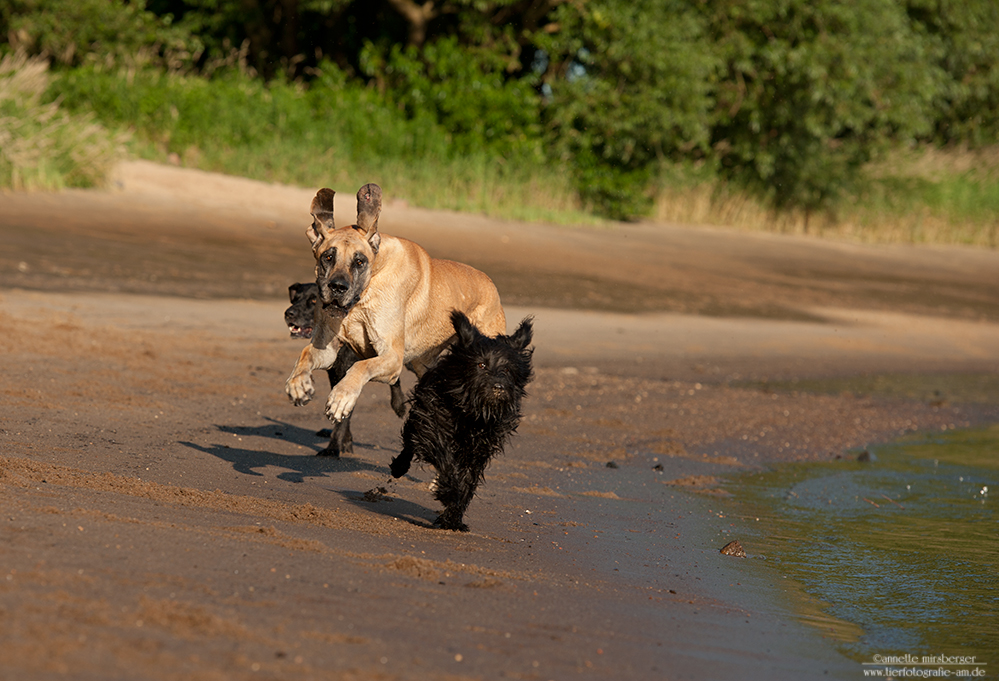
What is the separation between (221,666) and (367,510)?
8.98 ft

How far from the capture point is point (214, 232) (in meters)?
15.2

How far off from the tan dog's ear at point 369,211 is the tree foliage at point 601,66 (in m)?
16.2

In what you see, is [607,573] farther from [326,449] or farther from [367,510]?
[326,449]

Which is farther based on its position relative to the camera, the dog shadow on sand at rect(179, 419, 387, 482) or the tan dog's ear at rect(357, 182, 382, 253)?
the dog shadow on sand at rect(179, 419, 387, 482)

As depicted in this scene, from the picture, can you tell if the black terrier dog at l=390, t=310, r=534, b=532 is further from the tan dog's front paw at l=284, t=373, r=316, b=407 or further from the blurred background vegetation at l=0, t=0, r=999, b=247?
the blurred background vegetation at l=0, t=0, r=999, b=247

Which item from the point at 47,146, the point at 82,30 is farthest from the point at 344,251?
the point at 82,30

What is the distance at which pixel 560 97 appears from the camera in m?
22.9

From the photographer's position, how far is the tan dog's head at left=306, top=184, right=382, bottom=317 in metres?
5.30

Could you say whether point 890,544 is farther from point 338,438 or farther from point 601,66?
point 601,66

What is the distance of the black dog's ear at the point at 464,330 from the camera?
228 inches

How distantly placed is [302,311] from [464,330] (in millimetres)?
1544

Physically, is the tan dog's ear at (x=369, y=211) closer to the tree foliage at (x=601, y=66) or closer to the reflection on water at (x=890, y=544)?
the reflection on water at (x=890, y=544)

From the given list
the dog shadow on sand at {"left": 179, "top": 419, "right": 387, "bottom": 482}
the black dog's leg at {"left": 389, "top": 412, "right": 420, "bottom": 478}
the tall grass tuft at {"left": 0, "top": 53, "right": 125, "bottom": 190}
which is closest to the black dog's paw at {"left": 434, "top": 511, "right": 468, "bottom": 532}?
the black dog's leg at {"left": 389, "top": 412, "right": 420, "bottom": 478}

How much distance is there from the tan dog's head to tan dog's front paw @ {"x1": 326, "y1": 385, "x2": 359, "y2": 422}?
1.30 ft
